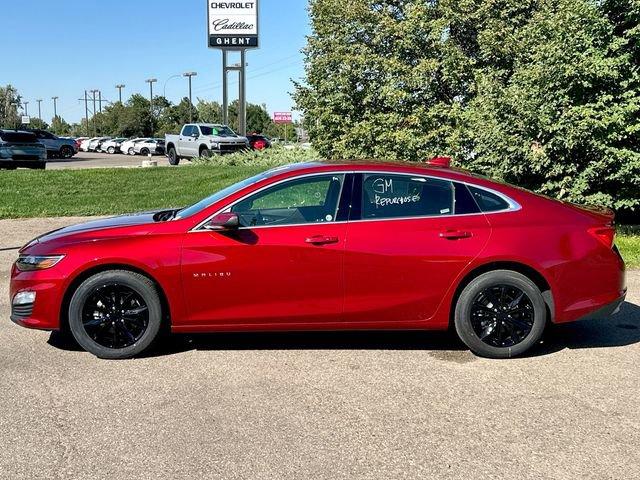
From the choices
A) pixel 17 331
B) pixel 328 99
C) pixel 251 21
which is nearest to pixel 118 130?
pixel 251 21

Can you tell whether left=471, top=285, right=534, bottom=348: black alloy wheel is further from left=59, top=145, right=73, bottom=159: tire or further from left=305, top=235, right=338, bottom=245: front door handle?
left=59, top=145, right=73, bottom=159: tire

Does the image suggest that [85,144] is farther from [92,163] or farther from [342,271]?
[342,271]

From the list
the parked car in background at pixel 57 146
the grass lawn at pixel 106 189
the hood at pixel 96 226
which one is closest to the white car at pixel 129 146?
the parked car in background at pixel 57 146

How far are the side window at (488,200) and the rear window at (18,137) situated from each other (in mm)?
19974

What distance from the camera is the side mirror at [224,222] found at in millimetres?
4805

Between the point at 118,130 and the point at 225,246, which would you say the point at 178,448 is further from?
the point at 118,130

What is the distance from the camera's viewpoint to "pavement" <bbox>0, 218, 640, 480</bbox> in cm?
339

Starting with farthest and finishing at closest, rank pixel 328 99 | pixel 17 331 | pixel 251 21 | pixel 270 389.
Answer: pixel 251 21
pixel 328 99
pixel 17 331
pixel 270 389

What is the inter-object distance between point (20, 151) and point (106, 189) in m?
6.97

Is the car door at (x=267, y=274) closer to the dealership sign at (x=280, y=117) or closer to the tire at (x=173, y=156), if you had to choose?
the tire at (x=173, y=156)

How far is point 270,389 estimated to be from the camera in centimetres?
440

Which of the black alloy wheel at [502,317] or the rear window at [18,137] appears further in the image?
the rear window at [18,137]

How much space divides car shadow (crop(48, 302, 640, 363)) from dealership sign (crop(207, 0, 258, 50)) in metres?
29.4

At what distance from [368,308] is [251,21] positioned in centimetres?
3086
